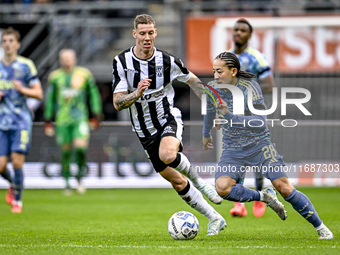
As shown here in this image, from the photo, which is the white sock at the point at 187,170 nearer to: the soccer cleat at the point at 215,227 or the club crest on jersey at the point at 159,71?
the soccer cleat at the point at 215,227

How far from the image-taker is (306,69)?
14.7 meters

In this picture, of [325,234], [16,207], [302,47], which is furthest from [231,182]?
[302,47]

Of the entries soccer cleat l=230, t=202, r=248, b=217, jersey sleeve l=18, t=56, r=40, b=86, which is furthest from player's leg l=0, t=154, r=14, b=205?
soccer cleat l=230, t=202, r=248, b=217

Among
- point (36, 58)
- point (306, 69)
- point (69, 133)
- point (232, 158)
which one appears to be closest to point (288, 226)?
point (232, 158)

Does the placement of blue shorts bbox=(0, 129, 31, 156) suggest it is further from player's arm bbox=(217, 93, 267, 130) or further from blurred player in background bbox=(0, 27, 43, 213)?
player's arm bbox=(217, 93, 267, 130)

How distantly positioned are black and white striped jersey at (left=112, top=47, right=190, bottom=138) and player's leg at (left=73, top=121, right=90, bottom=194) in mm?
5849

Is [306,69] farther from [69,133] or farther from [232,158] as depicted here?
[232,158]

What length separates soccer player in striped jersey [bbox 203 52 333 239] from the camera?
19.9 ft

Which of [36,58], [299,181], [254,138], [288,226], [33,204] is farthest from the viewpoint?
[36,58]

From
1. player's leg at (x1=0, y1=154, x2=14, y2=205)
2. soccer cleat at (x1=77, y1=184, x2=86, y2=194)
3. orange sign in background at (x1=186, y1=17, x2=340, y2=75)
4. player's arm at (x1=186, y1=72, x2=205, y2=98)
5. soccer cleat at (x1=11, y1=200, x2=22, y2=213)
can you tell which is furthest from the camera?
orange sign in background at (x1=186, y1=17, x2=340, y2=75)

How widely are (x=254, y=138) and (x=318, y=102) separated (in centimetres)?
828

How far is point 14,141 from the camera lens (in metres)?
9.26

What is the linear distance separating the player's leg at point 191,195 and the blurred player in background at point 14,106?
323 cm

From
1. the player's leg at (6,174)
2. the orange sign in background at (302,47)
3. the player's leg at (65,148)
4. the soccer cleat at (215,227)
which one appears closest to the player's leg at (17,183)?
the player's leg at (6,174)
